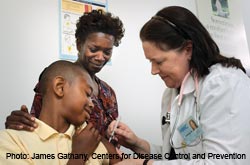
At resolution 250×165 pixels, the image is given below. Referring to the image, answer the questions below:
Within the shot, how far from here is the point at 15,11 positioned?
62.6 inches

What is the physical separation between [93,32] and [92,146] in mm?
700

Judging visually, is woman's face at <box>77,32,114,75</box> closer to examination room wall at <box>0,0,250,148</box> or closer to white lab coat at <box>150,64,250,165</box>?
examination room wall at <box>0,0,250,148</box>

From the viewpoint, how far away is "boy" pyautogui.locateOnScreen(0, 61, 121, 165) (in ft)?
2.97

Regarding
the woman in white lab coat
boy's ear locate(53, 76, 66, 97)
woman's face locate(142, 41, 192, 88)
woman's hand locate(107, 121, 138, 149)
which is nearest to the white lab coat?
the woman in white lab coat

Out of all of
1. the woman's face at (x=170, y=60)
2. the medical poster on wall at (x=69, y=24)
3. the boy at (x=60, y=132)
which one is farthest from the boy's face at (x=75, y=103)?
the medical poster on wall at (x=69, y=24)

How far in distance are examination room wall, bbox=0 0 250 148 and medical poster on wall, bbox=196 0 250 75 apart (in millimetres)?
590

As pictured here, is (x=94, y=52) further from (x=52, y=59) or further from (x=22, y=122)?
(x=22, y=122)

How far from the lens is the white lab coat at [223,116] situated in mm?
959

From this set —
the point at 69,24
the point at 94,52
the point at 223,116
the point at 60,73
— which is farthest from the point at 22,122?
the point at 69,24

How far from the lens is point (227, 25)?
2.64 m

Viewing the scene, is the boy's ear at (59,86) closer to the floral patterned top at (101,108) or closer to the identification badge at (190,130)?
the floral patterned top at (101,108)

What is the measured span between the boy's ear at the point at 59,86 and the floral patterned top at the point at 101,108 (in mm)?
167

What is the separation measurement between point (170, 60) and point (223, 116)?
0.33 meters

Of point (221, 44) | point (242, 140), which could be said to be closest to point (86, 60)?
point (242, 140)
